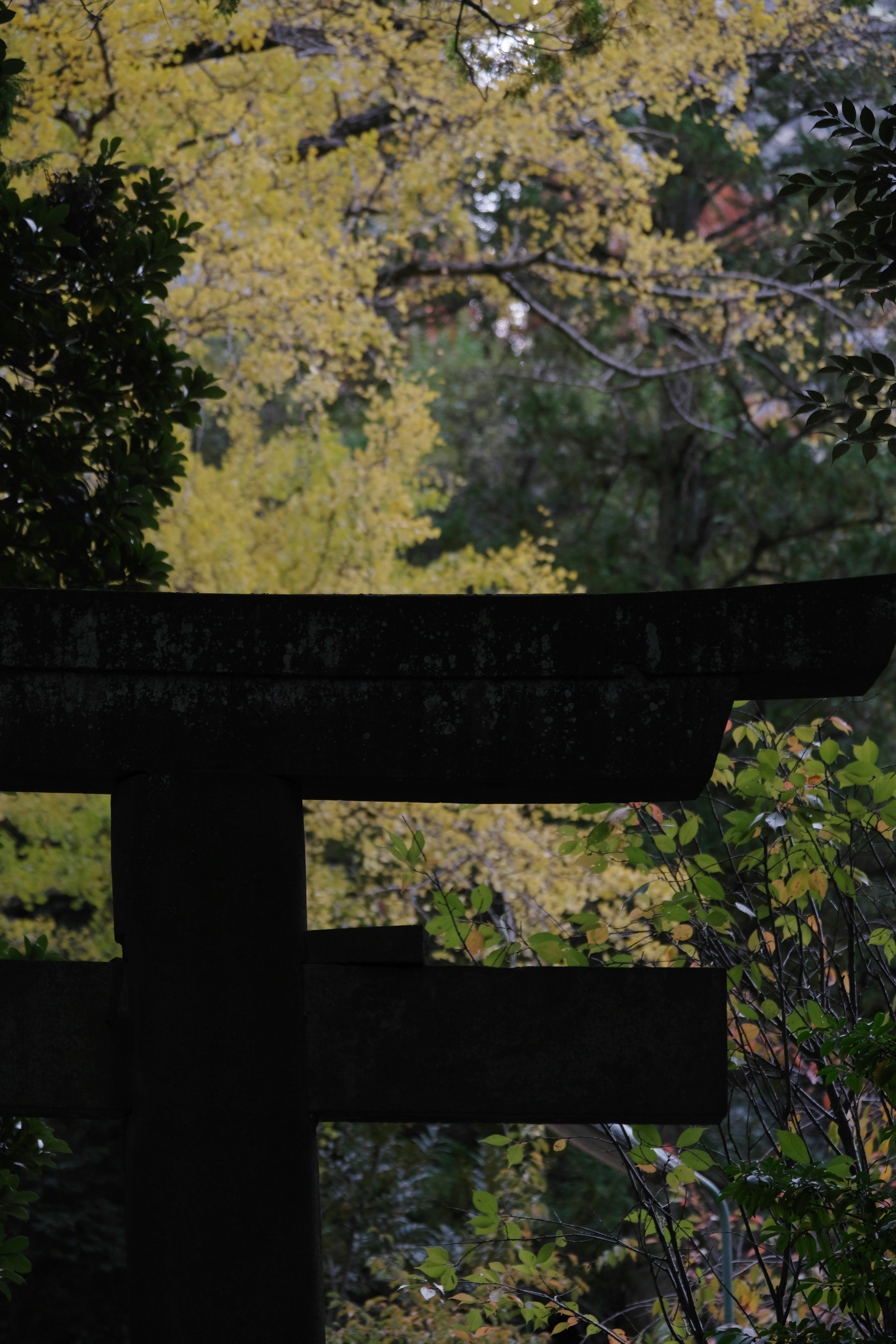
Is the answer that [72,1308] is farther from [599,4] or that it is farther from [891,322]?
[891,322]

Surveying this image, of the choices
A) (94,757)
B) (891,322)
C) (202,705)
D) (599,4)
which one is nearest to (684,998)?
(202,705)

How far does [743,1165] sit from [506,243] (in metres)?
9.90

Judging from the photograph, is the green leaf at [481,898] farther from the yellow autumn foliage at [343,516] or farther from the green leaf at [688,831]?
the yellow autumn foliage at [343,516]

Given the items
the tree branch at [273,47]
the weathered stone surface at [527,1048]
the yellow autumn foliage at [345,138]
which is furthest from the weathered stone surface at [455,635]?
the tree branch at [273,47]

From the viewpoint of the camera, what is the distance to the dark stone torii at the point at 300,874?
6.72 ft

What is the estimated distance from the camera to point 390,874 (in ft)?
26.6

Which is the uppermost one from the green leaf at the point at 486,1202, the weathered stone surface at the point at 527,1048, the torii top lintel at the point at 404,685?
the torii top lintel at the point at 404,685

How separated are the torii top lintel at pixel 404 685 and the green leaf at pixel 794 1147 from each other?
2.35 ft

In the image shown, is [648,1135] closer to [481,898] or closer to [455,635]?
[481,898]

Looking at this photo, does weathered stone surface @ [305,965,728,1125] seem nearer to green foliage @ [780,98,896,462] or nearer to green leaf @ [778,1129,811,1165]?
green leaf @ [778,1129,811,1165]

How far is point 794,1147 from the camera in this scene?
2.15 m

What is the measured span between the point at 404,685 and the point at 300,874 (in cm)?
46

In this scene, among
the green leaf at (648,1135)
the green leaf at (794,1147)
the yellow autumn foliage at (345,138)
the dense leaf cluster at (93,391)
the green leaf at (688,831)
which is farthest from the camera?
the yellow autumn foliage at (345,138)

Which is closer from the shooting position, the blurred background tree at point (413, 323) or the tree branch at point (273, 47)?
the blurred background tree at point (413, 323)
